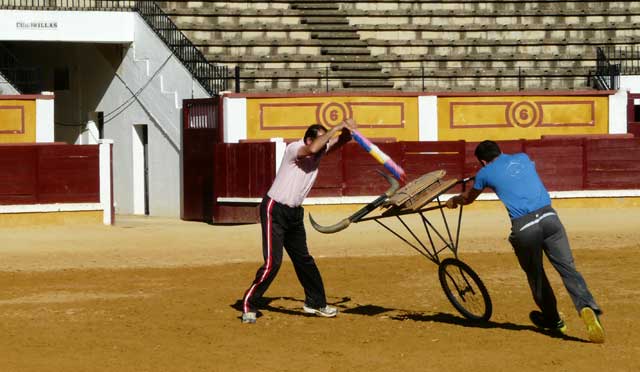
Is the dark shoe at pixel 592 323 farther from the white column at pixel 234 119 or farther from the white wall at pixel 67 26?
the white wall at pixel 67 26

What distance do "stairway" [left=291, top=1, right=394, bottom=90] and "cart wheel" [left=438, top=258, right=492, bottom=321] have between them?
604 inches

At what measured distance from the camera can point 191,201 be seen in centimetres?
2402

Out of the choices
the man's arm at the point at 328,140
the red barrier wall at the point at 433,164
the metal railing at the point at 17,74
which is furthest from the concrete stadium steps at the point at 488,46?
the man's arm at the point at 328,140

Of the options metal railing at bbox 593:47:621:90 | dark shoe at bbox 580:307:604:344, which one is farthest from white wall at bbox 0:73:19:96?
dark shoe at bbox 580:307:604:344

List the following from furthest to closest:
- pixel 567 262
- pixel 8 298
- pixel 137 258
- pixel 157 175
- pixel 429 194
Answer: pixel 157 175, pixel 137 258, pixel 8 298, pixel 429 194, pixel 567 262

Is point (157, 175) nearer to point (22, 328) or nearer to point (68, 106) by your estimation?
point (68, 106)

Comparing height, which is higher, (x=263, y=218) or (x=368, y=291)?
(x=263, y=218)

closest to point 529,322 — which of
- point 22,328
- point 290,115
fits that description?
point 22,328

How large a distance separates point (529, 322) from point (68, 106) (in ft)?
62.5

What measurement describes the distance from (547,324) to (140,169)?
54.0 ft

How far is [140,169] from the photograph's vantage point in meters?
25.7

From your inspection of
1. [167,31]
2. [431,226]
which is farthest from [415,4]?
[431,226]

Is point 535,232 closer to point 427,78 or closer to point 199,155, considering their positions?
point 199,155

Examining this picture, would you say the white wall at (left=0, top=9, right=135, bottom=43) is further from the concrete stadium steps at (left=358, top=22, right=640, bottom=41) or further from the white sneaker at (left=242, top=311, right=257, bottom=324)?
the white sneaker at (left=242, top=311, right=257, bottom=324)
